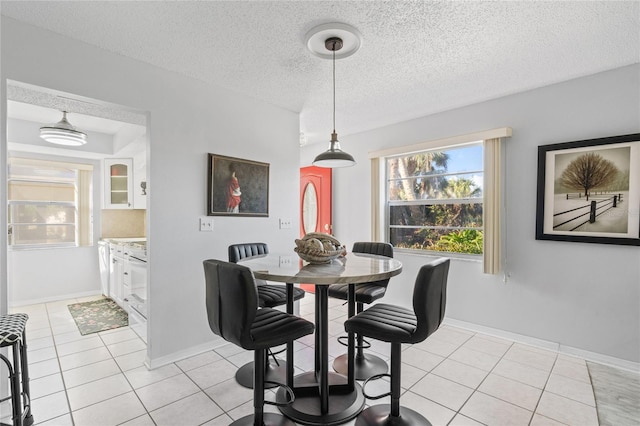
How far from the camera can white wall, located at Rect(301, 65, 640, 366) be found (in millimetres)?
2539

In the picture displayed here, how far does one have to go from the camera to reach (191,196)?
9.17 feet

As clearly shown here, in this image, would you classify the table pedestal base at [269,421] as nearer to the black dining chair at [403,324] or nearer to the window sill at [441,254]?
the black dining chair at [403,324]

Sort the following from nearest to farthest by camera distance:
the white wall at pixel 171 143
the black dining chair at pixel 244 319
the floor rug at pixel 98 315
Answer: the black dining chair at pixel 244 319 → the white wall at pixel 171 143 → the floor rug at pixel 98 315

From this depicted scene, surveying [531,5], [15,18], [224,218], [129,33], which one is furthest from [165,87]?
[531,5]

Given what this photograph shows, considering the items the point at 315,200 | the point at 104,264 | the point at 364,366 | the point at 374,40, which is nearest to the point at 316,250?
the point at 364,366

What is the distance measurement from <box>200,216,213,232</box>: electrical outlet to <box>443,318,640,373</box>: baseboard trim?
9.26 ft

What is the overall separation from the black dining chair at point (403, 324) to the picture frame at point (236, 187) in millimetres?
1780

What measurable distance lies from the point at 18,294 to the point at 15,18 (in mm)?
3888

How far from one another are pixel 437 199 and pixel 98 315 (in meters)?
4.43

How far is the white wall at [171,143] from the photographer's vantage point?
2117 millimetres

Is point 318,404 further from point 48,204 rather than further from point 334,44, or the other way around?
point 48,204

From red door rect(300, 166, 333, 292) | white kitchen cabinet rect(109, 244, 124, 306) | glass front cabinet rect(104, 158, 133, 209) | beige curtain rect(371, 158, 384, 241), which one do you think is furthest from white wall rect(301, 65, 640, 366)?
glass front cabinet rect(104, 158, 133, 209)

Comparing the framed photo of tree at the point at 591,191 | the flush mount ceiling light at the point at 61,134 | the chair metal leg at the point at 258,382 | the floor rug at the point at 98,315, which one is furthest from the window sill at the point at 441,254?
the flush mount ceiling light at the point at 61,134

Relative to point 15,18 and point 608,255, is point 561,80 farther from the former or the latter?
point 15,18
